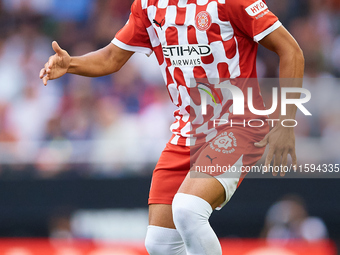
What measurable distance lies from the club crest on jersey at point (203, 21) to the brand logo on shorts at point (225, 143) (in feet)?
2.06

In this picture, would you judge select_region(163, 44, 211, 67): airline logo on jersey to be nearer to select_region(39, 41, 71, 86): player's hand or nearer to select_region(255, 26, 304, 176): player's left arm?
select_region(255, 26, 304, 176): player's left arm

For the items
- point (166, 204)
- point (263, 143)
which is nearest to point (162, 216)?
point (166, 204)

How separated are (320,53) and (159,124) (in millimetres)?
2332

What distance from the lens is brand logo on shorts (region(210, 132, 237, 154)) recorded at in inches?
118

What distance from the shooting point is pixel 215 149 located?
300 centimetres

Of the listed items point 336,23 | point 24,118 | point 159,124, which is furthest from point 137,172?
point 336,23

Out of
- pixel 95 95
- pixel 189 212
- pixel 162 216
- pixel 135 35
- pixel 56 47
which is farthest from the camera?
pixel 95 95

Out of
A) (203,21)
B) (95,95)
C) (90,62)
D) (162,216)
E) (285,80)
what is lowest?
(162,216)

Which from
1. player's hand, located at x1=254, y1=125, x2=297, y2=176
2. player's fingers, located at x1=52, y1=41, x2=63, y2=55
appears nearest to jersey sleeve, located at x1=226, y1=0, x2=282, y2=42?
player's hand, located at x1=254, y1=125, x2=297, y2=176

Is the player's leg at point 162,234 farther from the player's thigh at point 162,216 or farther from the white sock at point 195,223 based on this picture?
the white sock at point 195,223

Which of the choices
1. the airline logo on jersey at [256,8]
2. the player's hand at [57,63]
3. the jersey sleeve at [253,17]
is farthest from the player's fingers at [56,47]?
the airline logo on jersey at [256,8]

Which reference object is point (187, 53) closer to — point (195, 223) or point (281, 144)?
point (281, 144)

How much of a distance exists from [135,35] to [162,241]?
135 cm

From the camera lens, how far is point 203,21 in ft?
10.1
